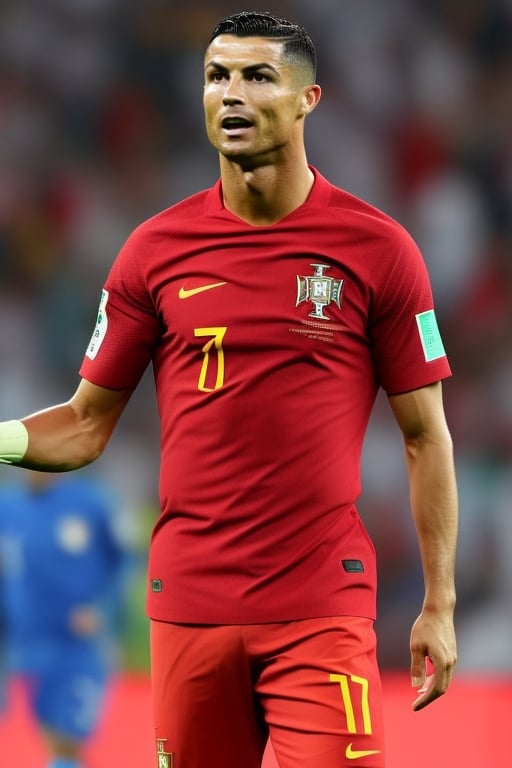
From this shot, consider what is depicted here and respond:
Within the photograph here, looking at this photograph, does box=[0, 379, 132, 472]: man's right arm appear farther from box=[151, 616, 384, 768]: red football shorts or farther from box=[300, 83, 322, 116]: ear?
box=[300, 83, 322, 116]: ear

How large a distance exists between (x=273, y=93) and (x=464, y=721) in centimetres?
391

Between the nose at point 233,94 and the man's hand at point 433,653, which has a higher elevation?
the nose at point 233,94

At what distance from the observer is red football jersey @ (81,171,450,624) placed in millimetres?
2635

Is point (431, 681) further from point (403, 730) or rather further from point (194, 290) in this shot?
point (403, 730)

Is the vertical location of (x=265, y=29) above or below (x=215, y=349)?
above

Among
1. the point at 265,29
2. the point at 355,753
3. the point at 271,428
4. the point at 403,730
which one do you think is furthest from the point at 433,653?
the point at 403,730

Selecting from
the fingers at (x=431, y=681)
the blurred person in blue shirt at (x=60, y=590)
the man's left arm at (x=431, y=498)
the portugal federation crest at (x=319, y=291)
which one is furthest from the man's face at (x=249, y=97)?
the blurred person in blue shirt at (x=60, y=590)

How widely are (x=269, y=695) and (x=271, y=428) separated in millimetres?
482

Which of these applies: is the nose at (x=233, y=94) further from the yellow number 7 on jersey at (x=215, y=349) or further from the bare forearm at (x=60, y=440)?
the bare forearm at (x=60, y=440)

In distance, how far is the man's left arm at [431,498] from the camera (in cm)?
272

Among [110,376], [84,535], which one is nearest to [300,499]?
[110,376]

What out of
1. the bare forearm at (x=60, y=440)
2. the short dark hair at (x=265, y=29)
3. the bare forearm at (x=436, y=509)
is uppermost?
the short dark hair at (x=265, y=29)

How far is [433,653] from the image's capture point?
8.77ft

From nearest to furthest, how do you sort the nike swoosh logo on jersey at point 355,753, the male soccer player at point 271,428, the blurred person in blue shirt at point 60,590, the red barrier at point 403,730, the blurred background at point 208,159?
the nike swoosh logo on jersey at point 355,753 < the male soccer player at point 271,428 < the red barrier at point 403,730 < the blurred person in blue shirt at point 60,590 < the blurred background at point 208,159
